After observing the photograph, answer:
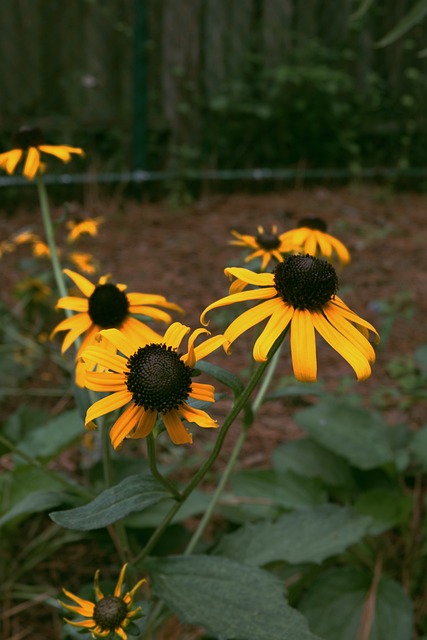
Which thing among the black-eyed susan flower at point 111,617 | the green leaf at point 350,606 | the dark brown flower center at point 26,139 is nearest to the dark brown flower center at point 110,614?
the black-eyed susan flower at point 111,617

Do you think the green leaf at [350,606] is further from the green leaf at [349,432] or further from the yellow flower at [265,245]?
the yellow flower at [265,245]

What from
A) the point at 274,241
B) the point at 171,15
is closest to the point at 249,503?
the point at 274,241

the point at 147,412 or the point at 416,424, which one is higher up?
the point at 147,412

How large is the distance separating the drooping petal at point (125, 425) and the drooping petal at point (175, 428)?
42 mm

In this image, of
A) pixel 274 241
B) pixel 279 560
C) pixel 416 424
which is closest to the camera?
pixel 279 560

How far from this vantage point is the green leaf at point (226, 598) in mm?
1217

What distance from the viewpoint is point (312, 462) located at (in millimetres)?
2197

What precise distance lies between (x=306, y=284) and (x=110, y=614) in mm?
615

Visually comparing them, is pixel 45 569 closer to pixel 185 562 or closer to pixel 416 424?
pixel 185 562

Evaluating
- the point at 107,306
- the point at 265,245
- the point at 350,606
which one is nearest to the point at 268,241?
the point at 265,245

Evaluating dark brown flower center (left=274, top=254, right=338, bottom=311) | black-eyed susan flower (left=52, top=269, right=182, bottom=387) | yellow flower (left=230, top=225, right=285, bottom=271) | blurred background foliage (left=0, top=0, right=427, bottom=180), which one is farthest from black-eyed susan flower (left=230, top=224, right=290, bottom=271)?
blurred background foliage (left=0, top=0, right=427, bottom=180)

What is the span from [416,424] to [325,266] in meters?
1.68

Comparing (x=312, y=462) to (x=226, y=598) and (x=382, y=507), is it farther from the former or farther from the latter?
(x=226, y=598)

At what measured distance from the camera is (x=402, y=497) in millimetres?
1972
